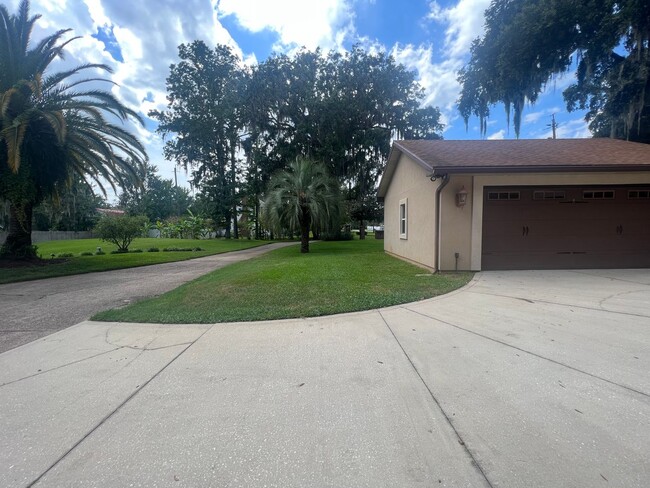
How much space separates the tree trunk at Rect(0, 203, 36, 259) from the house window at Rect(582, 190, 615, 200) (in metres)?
18.7

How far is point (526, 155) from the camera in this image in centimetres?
938

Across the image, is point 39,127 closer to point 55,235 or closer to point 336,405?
point 336,405

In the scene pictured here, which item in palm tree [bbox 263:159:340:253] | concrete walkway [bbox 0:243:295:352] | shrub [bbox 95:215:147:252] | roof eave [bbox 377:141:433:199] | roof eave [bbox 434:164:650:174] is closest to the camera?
concrete walkway [bbox 0:243:295:352]

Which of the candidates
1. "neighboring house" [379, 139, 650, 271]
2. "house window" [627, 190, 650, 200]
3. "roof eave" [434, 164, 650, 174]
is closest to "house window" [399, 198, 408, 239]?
"neighboring house" [379, 139, 650, 271]

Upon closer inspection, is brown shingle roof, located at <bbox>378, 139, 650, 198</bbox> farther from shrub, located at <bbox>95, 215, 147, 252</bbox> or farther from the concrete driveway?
shrub, located at <bbox>95, 215, 147, 252</bbox>

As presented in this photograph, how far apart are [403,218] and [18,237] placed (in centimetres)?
1499

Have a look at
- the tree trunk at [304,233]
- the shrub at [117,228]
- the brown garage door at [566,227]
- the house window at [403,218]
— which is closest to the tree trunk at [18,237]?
the shrub at [117,228]

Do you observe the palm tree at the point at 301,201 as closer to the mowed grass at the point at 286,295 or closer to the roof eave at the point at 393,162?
the roof eave at the point at 393,162

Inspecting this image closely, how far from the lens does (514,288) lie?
6.57m

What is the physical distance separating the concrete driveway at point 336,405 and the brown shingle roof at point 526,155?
4984 millimetres

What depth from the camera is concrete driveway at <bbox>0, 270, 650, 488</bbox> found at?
1884 mm

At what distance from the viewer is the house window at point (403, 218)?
11577 millimetres

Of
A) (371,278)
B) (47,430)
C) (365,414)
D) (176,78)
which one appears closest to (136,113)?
(371,278)

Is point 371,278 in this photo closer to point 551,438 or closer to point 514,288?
point 514,288
